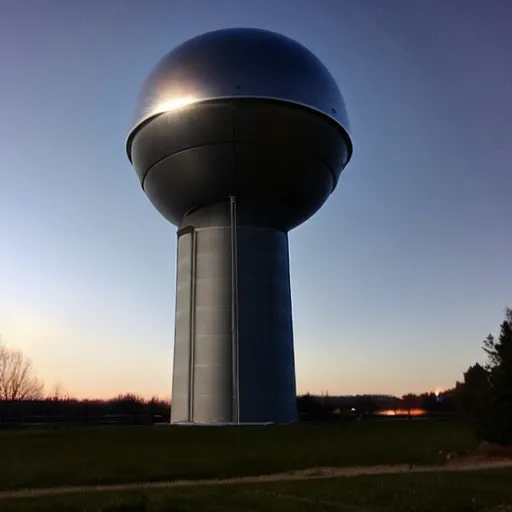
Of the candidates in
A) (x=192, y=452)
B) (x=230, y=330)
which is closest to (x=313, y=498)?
(x=192, y=452)

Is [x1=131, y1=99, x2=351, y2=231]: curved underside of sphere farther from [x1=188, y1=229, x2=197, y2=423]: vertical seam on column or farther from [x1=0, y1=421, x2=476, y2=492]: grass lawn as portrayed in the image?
[x1=0, y1=421, x2=476, y2=492]: grass lawn

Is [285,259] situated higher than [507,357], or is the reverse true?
[285,259]

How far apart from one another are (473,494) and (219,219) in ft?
40.6

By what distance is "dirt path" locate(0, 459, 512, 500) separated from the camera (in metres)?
9.23

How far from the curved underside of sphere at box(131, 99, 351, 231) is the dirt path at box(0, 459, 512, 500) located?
9361 mm

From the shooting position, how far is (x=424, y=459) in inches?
509

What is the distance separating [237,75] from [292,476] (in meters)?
11.2

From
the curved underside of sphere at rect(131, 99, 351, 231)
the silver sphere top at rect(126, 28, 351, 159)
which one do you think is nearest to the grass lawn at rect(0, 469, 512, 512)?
the curved underside of sphere at rect(131, 99, 351, 231)

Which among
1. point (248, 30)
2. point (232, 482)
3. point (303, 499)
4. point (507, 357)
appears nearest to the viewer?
point (303, 499)

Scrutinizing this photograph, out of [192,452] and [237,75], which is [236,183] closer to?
[237,75]

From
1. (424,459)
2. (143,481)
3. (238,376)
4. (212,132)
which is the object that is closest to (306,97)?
(212,132)

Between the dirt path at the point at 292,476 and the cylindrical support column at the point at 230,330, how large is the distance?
19.8 ft

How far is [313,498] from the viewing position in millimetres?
7910

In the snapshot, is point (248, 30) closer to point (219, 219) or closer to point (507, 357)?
point (219, 219)
